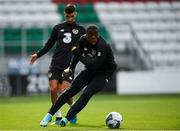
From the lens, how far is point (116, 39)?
1172 inches

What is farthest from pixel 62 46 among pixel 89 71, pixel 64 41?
pixel 89 71

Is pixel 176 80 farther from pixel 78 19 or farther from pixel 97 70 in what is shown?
pixel 97 70

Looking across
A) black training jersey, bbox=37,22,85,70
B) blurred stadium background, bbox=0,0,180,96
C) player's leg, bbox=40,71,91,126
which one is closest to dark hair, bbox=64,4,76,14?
black training jersey, bbox=37,22,85,70

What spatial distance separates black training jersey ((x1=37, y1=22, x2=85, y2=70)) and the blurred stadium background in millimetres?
13826

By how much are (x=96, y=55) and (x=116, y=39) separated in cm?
1827

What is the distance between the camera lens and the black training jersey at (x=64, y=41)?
13.6m

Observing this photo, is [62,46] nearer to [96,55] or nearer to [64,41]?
[64,41]

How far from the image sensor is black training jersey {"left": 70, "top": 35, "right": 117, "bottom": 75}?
1152 centimetres

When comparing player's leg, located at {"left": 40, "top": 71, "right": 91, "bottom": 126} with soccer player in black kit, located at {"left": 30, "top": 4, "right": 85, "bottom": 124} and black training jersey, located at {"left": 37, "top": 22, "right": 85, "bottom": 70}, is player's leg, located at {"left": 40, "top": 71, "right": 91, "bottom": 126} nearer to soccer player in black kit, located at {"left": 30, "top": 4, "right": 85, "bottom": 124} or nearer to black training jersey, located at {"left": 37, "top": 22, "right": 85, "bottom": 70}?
soccer player in black kit, located at {"left": 30, "top": 4, "right": 85, "bottom": 124}

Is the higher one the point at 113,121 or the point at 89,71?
the point at 89,71

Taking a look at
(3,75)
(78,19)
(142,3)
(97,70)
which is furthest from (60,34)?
(142,3)

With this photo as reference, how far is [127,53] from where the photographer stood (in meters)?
29.0

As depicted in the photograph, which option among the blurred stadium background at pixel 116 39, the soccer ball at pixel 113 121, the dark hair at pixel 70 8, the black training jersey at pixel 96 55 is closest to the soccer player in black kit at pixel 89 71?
the black training jersey at pixel 96 55

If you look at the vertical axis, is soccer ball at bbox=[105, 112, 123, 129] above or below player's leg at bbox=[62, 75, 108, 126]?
below
